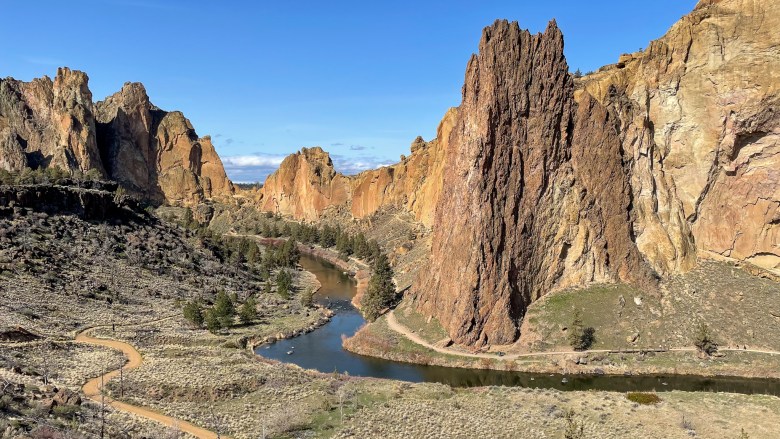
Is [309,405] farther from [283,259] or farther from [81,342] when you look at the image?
[283,259]

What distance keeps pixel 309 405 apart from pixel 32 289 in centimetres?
3987

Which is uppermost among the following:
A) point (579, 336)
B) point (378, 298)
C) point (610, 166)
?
point (610, 166)

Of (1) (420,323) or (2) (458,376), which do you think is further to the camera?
(1) (420,323)

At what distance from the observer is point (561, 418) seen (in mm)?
41000

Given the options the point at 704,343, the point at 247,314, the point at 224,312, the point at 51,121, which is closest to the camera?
the point at 704,343

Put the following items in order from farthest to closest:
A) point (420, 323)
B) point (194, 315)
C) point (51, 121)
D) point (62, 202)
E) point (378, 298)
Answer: point (51, 121) → point (62, 202) → point (378, 298) → point (420, 323) → point (194, 315)

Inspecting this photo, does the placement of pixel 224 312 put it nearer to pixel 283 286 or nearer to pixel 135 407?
pixel 283 286

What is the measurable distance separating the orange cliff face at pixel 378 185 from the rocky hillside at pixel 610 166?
5074cm

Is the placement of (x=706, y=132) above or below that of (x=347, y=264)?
above

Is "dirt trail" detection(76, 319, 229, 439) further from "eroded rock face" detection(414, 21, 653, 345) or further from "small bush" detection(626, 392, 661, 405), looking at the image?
"eroded rock face" detection(414, 21, 653, 345)

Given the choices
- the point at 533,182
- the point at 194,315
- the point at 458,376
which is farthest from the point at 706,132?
the point at 194,315

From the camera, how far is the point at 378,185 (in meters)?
164

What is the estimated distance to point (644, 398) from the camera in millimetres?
45188

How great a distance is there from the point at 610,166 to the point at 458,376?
109 feet
